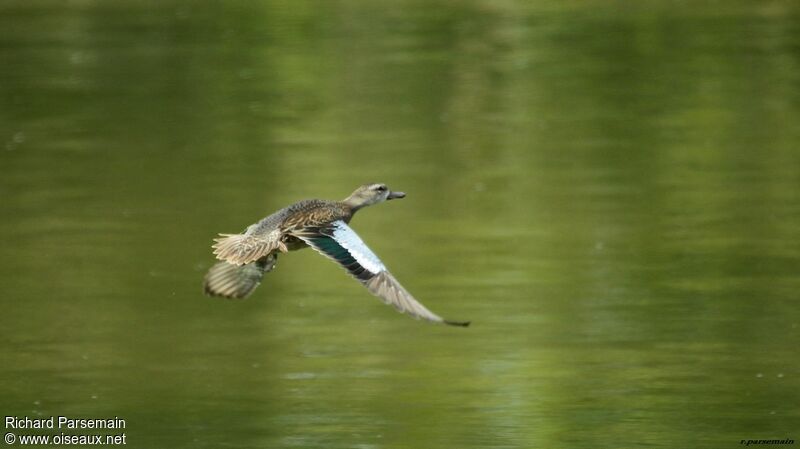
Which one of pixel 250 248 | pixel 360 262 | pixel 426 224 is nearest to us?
pixel 360 262

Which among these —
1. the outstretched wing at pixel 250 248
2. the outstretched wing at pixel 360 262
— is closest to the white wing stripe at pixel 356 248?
the outstretched wing at pixel 360 262

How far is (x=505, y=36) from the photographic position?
30375mm

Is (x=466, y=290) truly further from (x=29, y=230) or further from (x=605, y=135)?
(x=605, y=135)

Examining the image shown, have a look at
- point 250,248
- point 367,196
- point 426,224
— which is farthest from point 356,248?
point 426,224

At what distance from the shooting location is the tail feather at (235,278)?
9.49 metres

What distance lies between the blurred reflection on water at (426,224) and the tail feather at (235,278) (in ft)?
9.68

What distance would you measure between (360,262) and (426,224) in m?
9.34

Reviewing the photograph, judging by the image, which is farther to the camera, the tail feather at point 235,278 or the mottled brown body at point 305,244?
the tail feather at point 235,278

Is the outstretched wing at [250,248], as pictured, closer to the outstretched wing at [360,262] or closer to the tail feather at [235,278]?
the outstretched wing at [360,262]

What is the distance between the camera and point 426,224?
711 inches

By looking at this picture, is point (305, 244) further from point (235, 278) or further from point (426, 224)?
point (426, 224)

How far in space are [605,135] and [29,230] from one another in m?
7.06

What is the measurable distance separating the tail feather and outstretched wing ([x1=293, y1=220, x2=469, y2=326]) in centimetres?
42

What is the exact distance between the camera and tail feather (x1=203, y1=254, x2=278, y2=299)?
31.1 feet
